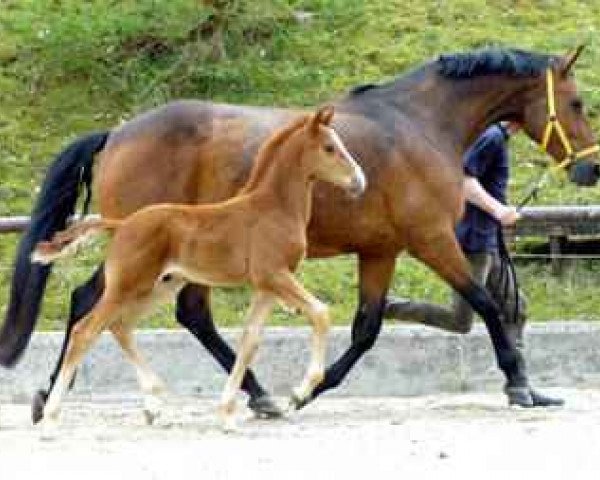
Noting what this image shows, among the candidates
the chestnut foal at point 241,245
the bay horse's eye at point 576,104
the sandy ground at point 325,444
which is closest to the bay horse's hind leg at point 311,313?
the chestnut foal at point 241,245

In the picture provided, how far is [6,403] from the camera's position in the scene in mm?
12453

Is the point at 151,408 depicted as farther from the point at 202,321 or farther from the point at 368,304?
the point at 368,304

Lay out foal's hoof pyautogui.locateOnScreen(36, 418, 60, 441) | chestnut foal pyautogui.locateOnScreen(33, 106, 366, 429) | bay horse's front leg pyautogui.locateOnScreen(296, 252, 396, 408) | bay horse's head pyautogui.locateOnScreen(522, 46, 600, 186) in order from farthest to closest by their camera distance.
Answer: bay horse's head pyautogui.locateOnScreen(522, 46, 600, 186) → bay horse's front leg pyautogui.locateOnScreen(296, 252, 396, 408) → chestnut foal pyautogui.locateOnScreen(33, 106, 366, 429) → foal's hoof pyautogui.locateOnScreen(36, 418, 60, 441)

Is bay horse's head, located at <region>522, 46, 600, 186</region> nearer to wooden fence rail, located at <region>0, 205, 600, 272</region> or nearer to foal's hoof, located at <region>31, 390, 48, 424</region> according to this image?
wooden fence rail, located at <region>0, 205, 600, 272</region>

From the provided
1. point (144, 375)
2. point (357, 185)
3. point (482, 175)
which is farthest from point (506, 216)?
point (144, 375)

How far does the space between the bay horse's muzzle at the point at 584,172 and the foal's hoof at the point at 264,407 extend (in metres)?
2.41

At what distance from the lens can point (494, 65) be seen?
38.2 ft

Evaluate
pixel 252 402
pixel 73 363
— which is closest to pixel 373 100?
pixel 252 402

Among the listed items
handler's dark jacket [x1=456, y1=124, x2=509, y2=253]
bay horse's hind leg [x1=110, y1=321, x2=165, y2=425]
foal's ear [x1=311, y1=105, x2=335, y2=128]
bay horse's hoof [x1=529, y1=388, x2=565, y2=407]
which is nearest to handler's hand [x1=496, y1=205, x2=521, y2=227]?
handler's dark jacket [x1=456, y1=124, x2=509, y2=253]

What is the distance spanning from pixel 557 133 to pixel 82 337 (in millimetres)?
3427

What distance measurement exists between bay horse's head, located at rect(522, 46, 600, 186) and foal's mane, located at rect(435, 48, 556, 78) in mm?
70

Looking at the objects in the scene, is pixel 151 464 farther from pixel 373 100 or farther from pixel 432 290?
pixel 432 290

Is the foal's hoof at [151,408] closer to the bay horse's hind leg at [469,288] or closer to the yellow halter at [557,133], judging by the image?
the bay horse's hind leg at [469,288]

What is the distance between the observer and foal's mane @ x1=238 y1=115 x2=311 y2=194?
10.1 m
